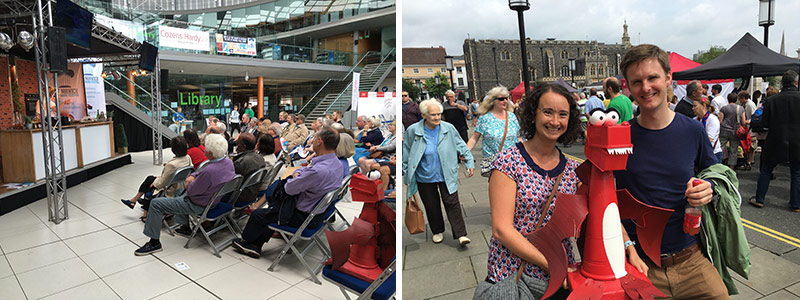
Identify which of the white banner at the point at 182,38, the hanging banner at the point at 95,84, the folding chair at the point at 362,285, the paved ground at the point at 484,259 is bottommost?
the paved ground at the point at 484,259

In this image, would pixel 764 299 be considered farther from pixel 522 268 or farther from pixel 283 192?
pixel 283 192

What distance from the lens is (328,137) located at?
301 cm

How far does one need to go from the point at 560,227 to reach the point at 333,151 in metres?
2.34

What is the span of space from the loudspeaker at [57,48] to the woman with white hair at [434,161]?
10.4 ft

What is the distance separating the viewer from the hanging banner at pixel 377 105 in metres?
4.54

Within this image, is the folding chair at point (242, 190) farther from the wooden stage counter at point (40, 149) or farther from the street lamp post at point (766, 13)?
the street lamp post at point (766, 13)

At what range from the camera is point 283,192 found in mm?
3180

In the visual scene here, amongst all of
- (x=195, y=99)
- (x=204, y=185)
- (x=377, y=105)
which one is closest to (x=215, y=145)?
(x=204, y=185)

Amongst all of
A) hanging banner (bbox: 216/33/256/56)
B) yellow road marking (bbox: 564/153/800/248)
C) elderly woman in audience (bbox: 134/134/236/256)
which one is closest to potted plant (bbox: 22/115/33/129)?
elderly woman in audience (bbox: 134/134/236/256)

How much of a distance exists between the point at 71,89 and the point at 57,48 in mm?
986

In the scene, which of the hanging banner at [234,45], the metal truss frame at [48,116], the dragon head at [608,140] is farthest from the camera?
the hanging banner at [234,45]

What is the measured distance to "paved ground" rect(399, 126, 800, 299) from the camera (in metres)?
2.49

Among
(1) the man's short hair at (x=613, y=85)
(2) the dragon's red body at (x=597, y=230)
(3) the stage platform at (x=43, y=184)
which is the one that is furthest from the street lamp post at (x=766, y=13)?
(3) the stage platform at (x=43, y=184)

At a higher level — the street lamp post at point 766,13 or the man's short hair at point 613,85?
the street lamp post at point 766,13
